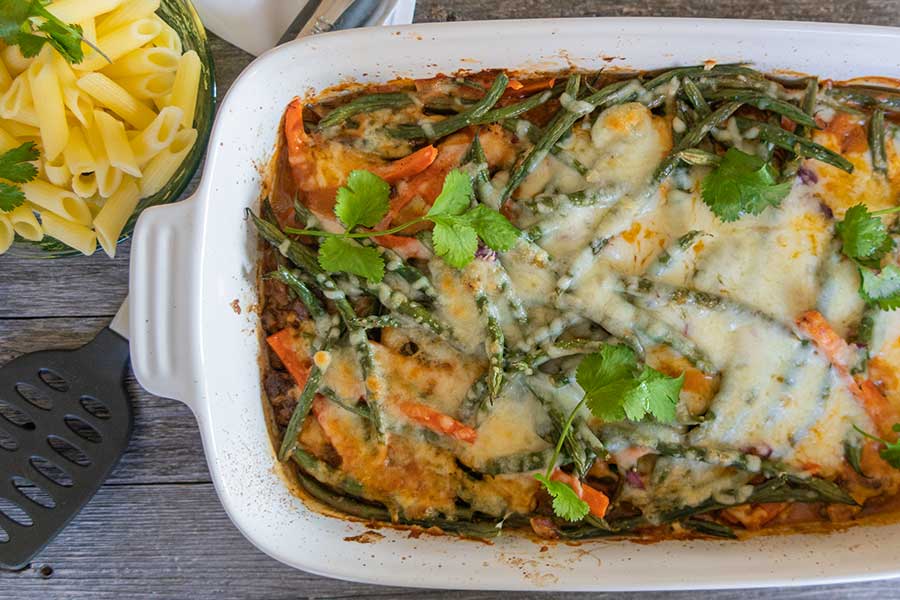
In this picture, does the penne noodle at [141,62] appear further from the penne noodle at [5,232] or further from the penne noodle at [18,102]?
the penne noodle at [5,232]

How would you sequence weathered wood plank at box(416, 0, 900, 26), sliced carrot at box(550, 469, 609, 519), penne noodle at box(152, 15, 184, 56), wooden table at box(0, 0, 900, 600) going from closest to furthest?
sliced carrot at box(550, 469, 609, 519) < penne noodle at box(152, 15, 184, 56) < weathered wood plank at box(416, 0, 900, 26) < wooden table at box(0, 0, 900, 600)

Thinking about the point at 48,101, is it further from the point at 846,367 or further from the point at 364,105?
the point at 846,367

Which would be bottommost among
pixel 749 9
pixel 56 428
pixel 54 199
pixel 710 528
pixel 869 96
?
pixel 56 428

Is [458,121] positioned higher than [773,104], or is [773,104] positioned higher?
[773,104]

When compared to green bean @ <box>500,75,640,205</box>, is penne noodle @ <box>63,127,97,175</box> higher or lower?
lower

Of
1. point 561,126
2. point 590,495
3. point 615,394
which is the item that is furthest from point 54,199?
point 590,495

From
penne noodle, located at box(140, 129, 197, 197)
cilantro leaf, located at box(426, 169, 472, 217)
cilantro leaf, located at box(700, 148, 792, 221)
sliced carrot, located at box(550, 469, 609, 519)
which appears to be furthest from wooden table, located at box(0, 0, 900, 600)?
cilantro leaf, located at box(700, 148, 792, 221)

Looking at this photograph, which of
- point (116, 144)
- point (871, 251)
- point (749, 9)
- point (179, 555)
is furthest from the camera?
point (179, 555)

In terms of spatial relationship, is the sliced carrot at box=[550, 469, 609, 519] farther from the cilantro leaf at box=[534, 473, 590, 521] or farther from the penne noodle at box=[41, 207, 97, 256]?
the penne noodle at box=[41, 207, 97, 256]
